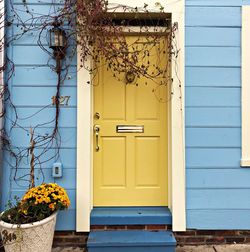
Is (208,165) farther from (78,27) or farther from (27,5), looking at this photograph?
(27,5)

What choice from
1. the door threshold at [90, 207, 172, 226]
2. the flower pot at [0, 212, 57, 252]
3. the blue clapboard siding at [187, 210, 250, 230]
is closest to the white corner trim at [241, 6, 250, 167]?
the blue clapboard siding at [187, 210, 250, 230]

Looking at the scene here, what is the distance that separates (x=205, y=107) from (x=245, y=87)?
45 cm

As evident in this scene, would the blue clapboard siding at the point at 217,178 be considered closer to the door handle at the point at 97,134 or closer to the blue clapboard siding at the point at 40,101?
the door handle at the point at 97,134

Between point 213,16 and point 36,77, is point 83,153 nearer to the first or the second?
point 36,77

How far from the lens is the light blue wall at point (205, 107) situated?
8.80ft

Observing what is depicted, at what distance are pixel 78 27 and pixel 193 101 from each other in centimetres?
136

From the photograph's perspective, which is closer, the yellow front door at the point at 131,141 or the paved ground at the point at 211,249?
the paved ground at the point at 211,249

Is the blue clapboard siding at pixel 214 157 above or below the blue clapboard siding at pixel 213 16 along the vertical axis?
below

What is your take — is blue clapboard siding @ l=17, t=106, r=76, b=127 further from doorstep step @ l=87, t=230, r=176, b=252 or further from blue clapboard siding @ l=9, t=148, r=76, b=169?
doorstep step @ l=87, t=230, r=176, b=252

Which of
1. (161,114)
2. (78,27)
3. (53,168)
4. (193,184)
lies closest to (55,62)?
(78,27)

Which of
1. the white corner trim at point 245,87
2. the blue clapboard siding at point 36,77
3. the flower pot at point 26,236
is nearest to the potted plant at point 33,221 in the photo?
the flower pot at point 26,236

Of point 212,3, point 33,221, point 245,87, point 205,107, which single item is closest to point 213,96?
point 205,107

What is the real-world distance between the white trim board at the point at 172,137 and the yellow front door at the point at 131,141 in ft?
0.73

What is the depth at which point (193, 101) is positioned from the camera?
271 centimetres
